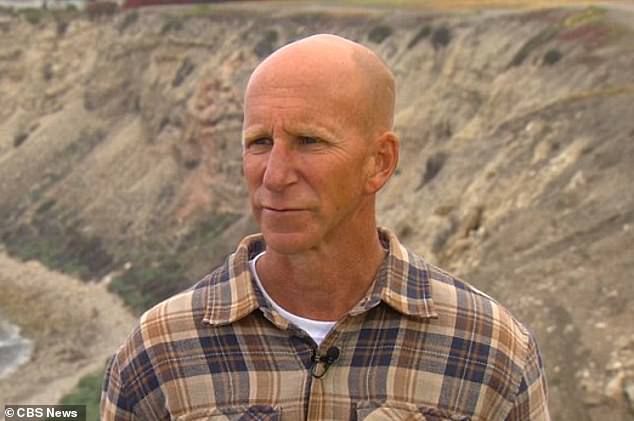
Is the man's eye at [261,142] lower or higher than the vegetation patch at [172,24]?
higher

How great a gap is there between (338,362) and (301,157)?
0.81 m

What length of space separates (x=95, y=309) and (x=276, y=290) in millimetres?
29429

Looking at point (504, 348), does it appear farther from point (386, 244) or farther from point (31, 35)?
point (31, 35)

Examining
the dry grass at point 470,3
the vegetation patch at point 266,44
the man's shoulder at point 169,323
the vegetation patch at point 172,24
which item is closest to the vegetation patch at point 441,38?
the dry grass at point 470,3

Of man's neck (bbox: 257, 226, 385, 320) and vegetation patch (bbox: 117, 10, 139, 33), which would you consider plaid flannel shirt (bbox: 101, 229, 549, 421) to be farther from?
vegetation patch (bbox: 117, 10, 139, 33)

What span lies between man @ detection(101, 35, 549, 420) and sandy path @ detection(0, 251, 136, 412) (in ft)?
73.0

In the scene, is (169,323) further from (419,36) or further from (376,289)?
(419,36)

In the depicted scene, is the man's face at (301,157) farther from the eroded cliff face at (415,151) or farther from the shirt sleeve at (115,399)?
the eroded cliff face at (415,151)

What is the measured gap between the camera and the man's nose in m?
3.04

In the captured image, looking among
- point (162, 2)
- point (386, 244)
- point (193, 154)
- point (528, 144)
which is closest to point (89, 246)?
point (193, 154)

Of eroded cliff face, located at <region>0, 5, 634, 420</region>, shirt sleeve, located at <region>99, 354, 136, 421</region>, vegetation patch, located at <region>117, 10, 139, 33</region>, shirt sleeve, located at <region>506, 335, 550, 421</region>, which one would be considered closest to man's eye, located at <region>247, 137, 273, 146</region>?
shirt sleeve, located at <region>99, 354, 136, 421</region>

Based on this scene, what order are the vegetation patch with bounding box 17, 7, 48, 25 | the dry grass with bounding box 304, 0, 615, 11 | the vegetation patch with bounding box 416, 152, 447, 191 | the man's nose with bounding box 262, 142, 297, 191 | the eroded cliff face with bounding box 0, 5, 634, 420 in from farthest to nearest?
the vegetation patch with bounding box 17, 7, 48, 25
the dry grass with bounding box 304, 0, 615, 11
the vegetation patch with bounding box 416, 152, 447, 191
the eroded cliff face with bounding box 0, 5, 634, 420
the man's nose with bounding box 262, 142, 297, 191

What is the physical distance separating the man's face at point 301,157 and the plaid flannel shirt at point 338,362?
0.37m

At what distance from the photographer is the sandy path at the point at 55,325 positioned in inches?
1001
